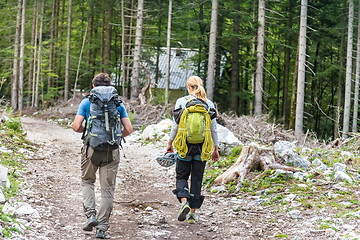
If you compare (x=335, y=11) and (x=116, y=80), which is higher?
(x=335, y=11)

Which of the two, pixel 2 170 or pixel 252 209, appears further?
pixel 252 209

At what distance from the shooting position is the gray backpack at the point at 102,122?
15.0 feet

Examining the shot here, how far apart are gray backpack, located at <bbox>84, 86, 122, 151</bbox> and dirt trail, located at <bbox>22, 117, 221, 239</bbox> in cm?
114

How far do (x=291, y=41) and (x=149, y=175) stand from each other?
2227 centimetres

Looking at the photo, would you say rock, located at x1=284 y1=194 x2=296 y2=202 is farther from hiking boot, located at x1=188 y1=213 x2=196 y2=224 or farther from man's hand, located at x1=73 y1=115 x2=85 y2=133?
man's hand, located at x1=73 y1=115 x2=85 y2=133

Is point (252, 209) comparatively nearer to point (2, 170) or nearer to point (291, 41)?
point (2, 170)

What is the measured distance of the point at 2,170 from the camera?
556cm

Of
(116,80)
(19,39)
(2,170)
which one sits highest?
(19,39)

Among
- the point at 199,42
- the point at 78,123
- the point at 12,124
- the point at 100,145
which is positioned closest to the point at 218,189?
the point at 100,145

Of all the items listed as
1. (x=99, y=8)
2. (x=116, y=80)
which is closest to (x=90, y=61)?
(x=116, y=80)

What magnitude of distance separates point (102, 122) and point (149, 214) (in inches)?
76.0

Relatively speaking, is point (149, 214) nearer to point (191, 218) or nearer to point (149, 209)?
point (149, 209)

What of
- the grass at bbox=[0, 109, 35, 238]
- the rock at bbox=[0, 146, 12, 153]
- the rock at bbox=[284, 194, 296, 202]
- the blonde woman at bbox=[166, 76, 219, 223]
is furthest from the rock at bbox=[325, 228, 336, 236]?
the rock at bbox=[0, 146, 12, 153]

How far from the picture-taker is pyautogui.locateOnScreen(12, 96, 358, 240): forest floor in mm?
4867
